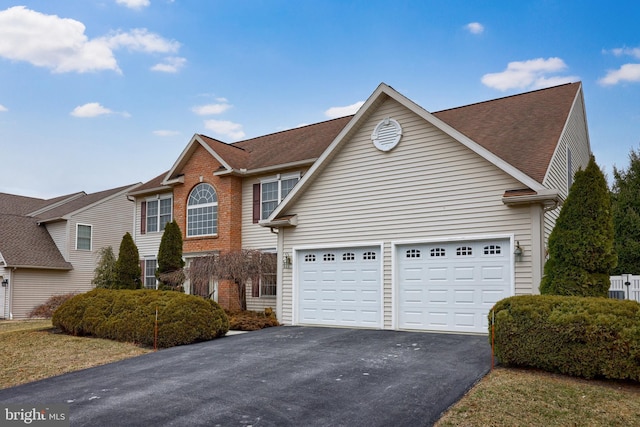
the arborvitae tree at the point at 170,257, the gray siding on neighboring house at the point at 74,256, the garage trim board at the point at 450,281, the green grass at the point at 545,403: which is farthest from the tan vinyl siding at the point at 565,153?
the gray siding on neighboring house at the point at 74,256

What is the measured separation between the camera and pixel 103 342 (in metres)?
13.6

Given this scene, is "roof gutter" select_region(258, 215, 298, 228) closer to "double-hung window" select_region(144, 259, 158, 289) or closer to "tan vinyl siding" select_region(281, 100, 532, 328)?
"tan vinyl siding" select_region(281, 100, 532, 328)

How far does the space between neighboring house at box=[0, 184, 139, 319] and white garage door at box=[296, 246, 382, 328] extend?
12.8 m

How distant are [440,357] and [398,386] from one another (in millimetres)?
2212

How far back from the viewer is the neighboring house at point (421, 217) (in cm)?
1223

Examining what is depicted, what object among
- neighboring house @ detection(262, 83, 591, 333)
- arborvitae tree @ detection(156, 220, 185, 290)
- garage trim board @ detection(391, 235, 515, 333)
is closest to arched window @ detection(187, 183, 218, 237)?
arborvitae tree @ detection(156, 220, 185, 290)

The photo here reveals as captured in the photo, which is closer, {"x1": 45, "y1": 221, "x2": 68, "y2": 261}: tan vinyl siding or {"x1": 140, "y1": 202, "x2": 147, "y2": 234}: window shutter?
{"x1": 140, "y1": 202, "x2": 147, "y2": 234}: window shutter

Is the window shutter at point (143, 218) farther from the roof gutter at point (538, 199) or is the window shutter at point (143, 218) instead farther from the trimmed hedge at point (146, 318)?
the roof gutter at point (538, 199)

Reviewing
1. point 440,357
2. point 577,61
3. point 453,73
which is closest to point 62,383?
point 440,357

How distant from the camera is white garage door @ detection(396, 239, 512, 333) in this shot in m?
12.3

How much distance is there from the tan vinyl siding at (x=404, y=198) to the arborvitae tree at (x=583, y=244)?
1.41m

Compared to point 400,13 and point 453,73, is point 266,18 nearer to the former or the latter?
point 400,13

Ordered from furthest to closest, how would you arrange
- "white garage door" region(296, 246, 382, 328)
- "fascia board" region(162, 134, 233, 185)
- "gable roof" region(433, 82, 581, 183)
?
"fascia board" region(162, 134, 233, 185), "white garage door" region(296, 246, 382, 328), "gable roof" region(433, 82, 581, 183)

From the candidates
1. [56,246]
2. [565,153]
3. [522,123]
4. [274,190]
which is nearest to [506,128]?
[522,123]
